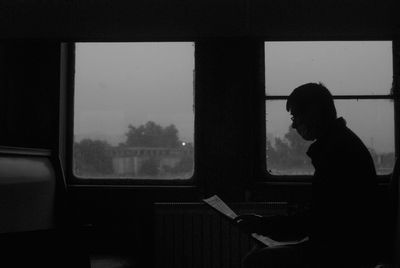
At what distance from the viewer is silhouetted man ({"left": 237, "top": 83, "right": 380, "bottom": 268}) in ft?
5.90

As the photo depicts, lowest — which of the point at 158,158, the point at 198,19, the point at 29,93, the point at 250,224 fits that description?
the point at 250,224

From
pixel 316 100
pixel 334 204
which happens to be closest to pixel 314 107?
pixel 316 100

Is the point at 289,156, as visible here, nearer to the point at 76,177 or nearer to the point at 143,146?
the point at 143,146

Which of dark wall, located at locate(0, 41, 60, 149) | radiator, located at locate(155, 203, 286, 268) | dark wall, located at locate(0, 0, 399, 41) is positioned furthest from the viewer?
dark wall, located at locate(0, 41, 60, 149)

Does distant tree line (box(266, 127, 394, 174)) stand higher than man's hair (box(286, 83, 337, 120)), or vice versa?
man's hair (box(286, 83, 337, 120))

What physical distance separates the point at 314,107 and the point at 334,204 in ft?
1.36

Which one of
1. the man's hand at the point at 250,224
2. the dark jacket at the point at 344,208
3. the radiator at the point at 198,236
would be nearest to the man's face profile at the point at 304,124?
the dark jacket at the point at 344,208

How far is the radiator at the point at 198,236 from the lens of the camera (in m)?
3.31

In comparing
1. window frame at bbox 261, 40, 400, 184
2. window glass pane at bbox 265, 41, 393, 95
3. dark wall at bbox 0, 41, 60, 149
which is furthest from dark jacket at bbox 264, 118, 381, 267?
dark wall at bbox 0, 41, 60, 149

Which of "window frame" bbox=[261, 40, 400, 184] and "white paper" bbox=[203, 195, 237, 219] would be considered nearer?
"white paper" bbox=[203, 195, 237, 219]

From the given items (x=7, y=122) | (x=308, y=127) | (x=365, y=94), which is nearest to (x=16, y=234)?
(x=308, y=127)

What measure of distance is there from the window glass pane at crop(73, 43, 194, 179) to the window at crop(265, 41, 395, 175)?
2.05ft

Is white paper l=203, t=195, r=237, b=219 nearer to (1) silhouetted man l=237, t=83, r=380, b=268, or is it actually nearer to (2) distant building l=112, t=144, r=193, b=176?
(1) silhouetted man l=237, t=83, r=380, b=268

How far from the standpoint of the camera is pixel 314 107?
1.97m
